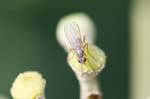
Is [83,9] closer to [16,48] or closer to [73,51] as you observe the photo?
[16,48]

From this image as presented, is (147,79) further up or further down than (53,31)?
further down

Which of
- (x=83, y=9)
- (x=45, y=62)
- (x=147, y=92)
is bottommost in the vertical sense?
(x=147, y=92)

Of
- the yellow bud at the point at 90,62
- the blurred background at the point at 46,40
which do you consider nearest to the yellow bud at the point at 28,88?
the yellow bud at the point at 90,62

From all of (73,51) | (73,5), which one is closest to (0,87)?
(73,5)

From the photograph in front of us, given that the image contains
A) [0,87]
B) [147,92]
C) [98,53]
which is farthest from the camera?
[147,92]

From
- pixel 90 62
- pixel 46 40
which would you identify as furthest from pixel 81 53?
pixel 46 40

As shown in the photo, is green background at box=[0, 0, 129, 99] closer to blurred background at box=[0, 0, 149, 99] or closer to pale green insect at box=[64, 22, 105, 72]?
blurred background at box=[0, 0, 149, 99]

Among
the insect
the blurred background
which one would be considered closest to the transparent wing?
the insect
